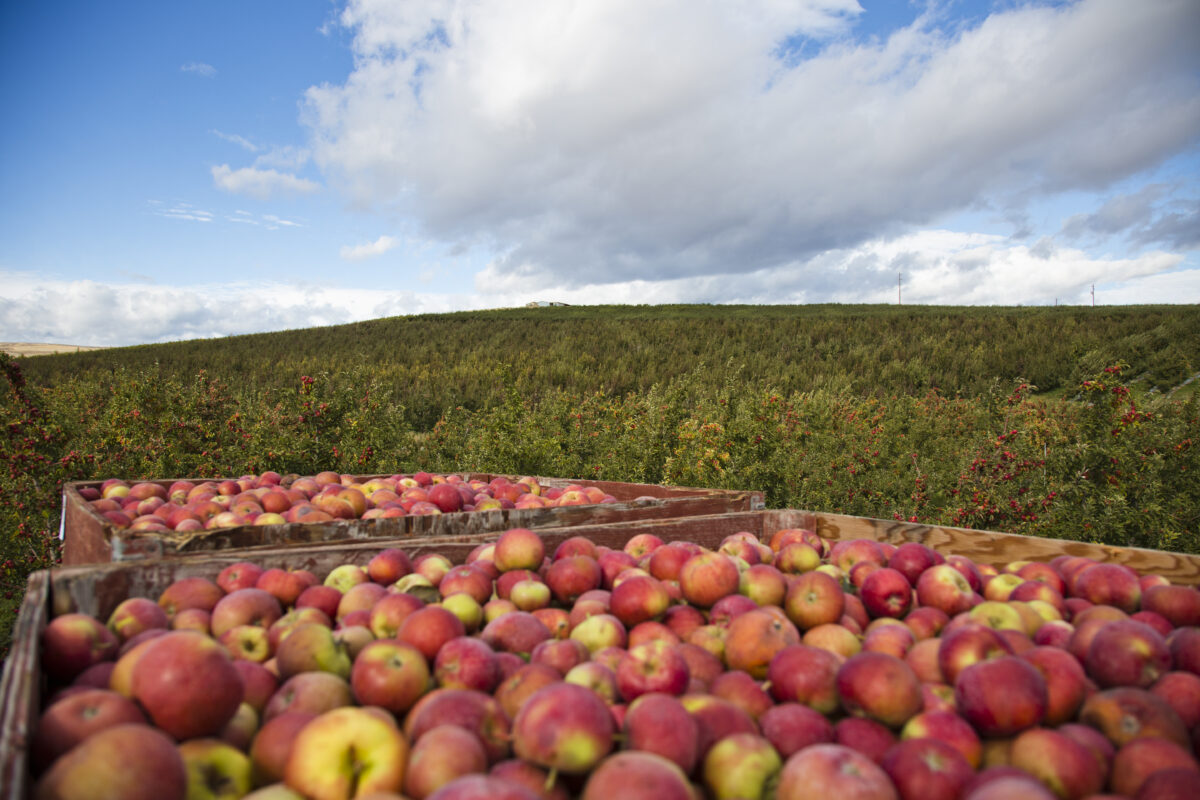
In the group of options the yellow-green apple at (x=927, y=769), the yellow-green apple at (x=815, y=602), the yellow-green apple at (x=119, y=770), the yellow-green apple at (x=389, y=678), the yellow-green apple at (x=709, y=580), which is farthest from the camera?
the yellow-green apple at (x=709, y=580)

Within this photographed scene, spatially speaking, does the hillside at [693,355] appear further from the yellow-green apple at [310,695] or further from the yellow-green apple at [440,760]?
the yellow-green apple at [440,760]

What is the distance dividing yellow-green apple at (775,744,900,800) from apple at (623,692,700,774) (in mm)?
211

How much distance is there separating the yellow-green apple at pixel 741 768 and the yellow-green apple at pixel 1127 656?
1107 mm

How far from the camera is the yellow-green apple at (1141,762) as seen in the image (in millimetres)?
1390

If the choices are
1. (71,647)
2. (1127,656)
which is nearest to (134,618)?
(71,647)

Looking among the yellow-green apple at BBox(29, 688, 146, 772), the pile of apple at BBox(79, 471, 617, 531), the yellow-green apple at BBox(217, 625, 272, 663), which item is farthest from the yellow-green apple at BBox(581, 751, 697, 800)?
the pile of apple at BBox(79, 471, 617, 531)

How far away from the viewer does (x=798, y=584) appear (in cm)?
246

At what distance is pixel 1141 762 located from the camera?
4.66ft

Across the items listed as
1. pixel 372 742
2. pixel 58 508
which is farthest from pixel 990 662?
pixel 58 508

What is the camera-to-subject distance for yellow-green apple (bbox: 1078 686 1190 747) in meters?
1.56

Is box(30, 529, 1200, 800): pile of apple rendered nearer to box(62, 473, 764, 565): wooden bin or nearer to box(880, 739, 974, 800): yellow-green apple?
box(880, 739, 974, 800): yellow-green apple

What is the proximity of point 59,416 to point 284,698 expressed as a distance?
12.7 meters

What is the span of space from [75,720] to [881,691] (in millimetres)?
1943

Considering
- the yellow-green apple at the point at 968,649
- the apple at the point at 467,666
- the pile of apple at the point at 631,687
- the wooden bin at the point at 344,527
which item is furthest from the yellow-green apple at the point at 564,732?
the wooden bin at the point at 344,527
